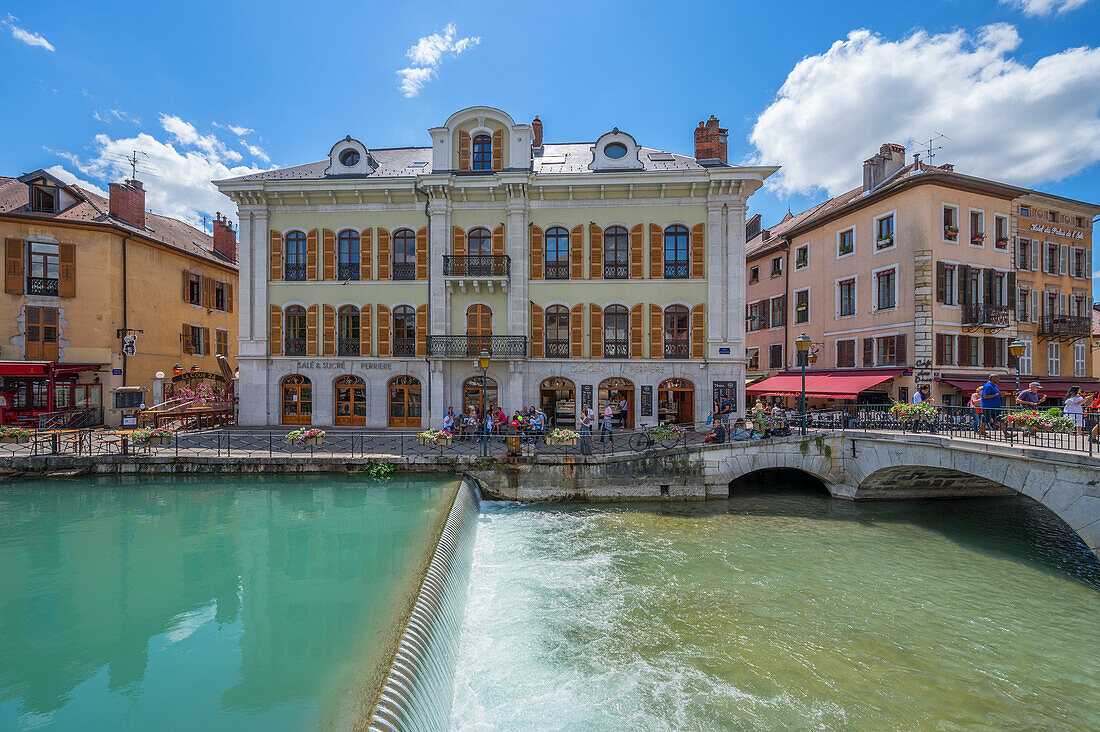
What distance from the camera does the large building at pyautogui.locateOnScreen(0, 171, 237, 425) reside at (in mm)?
20312

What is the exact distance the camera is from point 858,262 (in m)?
22.2

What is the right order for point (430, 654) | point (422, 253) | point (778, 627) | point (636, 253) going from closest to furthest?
point (430, 654)
point (778, 627)
point (636, 253)
point (422, 253)

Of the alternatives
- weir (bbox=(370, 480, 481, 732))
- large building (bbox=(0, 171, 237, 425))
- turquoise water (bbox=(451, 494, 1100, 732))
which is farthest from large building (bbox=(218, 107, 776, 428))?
weir (bbox=(370, 480, 481, 732))

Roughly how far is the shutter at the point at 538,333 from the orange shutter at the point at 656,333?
4.30m

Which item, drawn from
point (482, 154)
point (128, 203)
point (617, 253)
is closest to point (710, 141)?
point (617, 253)

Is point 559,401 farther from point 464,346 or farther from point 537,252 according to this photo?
point 537,252

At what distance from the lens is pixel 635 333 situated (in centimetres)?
1966

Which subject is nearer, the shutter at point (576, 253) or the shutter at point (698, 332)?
the shutter at point (698, 332)

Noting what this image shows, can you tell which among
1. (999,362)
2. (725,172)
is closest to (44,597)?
(725,172)

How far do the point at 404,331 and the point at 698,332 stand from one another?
12.1m

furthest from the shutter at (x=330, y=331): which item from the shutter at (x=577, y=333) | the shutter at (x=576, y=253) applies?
the shutter at (x=576, y=253)

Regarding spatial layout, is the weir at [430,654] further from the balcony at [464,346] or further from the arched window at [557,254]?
the arched window at [557,254]

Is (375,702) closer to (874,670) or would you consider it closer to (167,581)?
(167,581)

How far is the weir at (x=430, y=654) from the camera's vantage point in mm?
4598
